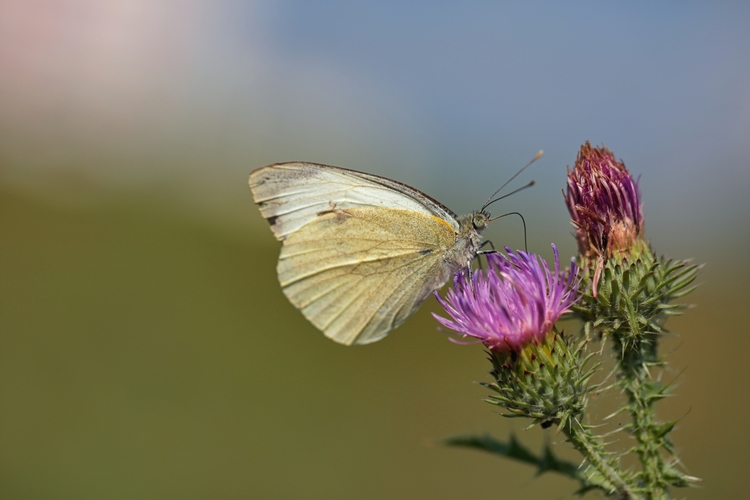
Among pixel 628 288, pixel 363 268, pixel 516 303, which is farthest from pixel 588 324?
pixel 363 268

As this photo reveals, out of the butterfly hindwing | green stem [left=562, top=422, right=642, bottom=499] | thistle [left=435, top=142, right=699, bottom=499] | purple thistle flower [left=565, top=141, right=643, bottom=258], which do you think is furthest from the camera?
the butterfly hindwing

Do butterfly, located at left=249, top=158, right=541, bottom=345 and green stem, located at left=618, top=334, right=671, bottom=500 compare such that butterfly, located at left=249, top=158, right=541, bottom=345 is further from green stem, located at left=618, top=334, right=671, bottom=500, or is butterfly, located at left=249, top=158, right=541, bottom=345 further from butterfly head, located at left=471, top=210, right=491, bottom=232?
green stem, located at left=618, top=334, right=671, bottom=500

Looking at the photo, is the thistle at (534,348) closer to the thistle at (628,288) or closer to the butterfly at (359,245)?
the thistle at (628,288)

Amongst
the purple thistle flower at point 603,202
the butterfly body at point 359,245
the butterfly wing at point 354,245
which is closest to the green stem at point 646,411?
the purple thistle flower at point 603,202

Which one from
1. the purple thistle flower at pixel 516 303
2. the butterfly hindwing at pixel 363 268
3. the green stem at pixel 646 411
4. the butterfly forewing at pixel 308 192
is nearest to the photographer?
the green stem at pixel 646 411

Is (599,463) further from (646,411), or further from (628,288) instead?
(628,288)

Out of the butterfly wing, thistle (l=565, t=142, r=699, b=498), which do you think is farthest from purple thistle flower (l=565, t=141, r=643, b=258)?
the butterfly wing
